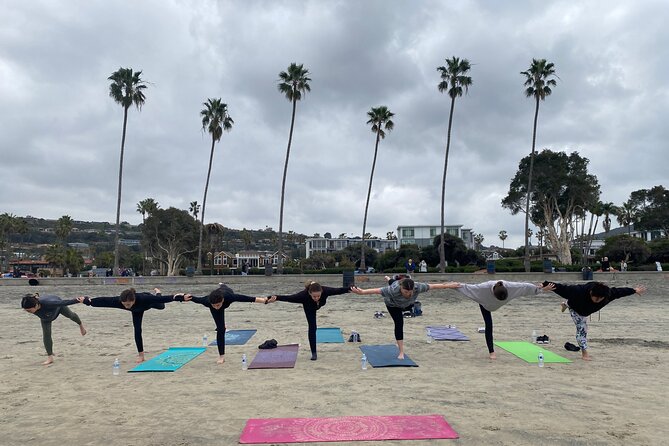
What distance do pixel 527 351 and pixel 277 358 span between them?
5869mm

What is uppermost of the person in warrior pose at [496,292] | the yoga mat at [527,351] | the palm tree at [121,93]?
the palm tree at [121,93]

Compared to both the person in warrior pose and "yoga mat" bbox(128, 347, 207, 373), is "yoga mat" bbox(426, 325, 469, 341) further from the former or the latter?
"yoga mat" bbox(128, 347, 207, 373)

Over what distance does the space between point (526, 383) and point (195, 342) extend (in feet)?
28.7

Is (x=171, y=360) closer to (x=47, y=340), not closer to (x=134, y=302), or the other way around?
(x=134, y=302)

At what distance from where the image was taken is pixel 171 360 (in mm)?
9758

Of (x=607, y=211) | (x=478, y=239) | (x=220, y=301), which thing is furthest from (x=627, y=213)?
(x=220, y=301)

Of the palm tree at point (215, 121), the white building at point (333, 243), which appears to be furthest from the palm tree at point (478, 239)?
the palm tree at point (215, 121)

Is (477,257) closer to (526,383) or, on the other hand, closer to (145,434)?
(526,383)

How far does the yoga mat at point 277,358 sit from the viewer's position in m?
9.09

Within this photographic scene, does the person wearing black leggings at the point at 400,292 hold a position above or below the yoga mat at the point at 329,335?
above

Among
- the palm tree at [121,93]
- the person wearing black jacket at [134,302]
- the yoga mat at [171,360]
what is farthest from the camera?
the palm tree at [121,93]

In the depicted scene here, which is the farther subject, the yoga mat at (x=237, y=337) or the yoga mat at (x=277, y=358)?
the yoga mat at (x=237, y=337)

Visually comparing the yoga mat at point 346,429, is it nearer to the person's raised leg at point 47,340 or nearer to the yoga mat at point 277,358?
the yoga mat at point 277,358

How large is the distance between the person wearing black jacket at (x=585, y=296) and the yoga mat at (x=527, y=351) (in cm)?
65
